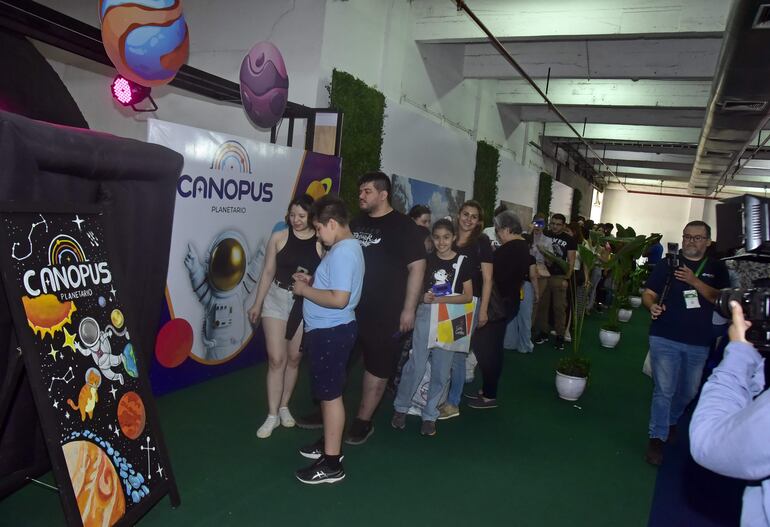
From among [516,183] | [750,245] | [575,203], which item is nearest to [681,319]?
[750,245]

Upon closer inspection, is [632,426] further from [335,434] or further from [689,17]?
[689,17]

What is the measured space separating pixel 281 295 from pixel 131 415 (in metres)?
1.17

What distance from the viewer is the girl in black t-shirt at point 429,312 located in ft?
11.2

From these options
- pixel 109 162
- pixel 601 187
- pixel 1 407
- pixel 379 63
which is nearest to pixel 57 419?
pixel 1 407

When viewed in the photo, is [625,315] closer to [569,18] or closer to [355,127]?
[569,18]

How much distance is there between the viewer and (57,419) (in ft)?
5.79

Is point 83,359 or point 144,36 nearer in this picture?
point 83,359

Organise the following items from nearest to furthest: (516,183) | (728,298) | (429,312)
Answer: (728,298)
(429,312)
(516,183)

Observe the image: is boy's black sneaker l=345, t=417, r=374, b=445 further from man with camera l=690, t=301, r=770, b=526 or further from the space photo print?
man with camera l=690, t=301, r=770, b=526

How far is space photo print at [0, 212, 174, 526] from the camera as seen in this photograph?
1754 mm

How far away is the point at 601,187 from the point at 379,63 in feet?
63.3

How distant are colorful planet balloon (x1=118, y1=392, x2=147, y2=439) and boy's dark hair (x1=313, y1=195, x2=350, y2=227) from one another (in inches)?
41.6

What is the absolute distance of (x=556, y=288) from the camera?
6.34 m

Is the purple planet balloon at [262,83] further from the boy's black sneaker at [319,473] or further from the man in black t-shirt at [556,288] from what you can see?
the man in black t-shirt at [556,288]
